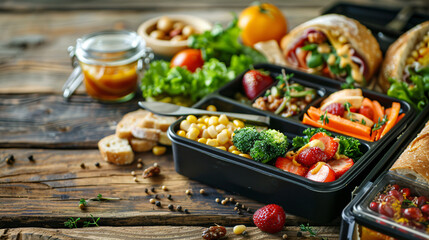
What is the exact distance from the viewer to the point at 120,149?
298cm

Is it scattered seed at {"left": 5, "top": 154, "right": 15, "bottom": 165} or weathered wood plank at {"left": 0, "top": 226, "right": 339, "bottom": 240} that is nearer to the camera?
weathered wood plank at {"left": 0, "top": 226, "right": 339, "bottom": 240}

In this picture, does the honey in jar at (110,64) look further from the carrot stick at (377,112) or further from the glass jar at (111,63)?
the carrot stick at (377,112)

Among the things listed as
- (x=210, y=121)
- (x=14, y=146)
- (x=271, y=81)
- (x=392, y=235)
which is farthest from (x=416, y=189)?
(x=14, y=146)

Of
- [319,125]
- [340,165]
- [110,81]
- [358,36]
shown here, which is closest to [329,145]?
[340,165]

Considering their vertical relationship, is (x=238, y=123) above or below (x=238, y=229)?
above

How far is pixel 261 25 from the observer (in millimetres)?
4125

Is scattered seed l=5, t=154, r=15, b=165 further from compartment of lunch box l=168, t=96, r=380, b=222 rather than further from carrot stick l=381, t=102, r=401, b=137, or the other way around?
carrot stick l=381, t=102, r=401, b=137

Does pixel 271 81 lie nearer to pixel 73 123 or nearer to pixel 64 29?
pixel 73 123

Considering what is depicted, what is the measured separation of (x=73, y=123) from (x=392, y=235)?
2438mm

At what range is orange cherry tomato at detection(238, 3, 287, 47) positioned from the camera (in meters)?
4.13

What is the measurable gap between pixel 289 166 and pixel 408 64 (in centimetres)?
154

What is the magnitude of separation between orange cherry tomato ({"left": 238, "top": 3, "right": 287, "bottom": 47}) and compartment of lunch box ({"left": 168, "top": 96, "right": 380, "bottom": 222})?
60.1 inches

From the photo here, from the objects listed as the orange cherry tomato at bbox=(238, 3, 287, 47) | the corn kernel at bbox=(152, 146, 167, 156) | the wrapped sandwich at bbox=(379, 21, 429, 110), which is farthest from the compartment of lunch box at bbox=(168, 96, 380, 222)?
the orange cherry tomato at bbox=(238, 3, 287, 47)

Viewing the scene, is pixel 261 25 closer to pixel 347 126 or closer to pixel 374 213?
pixel 347 126
